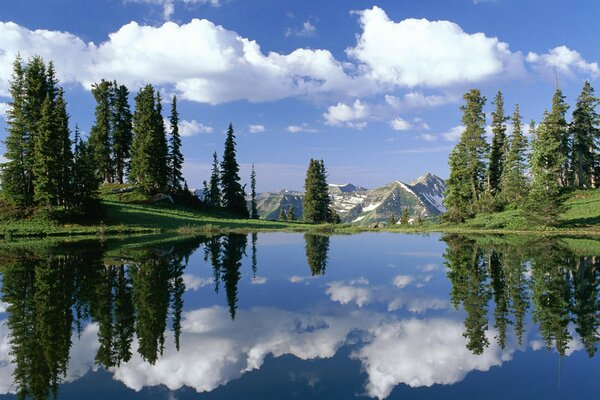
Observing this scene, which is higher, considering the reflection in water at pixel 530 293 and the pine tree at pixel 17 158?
the pine tree at pixel 17 158

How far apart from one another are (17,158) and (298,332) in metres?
53.9

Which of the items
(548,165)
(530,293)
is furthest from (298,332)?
(548,165)

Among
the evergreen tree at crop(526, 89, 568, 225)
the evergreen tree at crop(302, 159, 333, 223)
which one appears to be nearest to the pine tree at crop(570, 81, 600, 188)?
the evergreen tree at crop(526, 89, 568, 225)

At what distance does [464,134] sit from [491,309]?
60.1 m

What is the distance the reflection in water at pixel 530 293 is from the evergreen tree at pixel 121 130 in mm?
67062

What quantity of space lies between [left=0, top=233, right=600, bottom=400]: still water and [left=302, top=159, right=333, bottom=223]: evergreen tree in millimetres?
70733

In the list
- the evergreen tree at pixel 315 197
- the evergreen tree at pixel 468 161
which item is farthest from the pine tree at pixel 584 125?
the evergreen tree at pixel 315 197

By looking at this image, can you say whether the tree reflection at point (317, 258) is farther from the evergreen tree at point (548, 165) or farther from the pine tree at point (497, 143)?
the pine tree at point (497, 143)

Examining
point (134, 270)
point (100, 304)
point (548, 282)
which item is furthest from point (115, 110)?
point (548, 282)

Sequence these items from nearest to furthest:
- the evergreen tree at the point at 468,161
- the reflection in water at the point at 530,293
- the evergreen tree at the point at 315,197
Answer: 1. the reflection in water at the point at 530,293
2. the evergreen tree at the point at 468,161
3. the evergreen tree at the point at 315,197

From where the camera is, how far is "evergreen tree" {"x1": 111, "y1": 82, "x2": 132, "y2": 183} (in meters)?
76.2

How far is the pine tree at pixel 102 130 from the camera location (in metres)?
73.7

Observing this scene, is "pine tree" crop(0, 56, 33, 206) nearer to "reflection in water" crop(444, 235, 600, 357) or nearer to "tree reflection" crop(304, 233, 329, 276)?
"tree reflection" crop(304, 233, 329, 276)

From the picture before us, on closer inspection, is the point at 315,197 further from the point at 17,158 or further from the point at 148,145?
the point at 17,158
